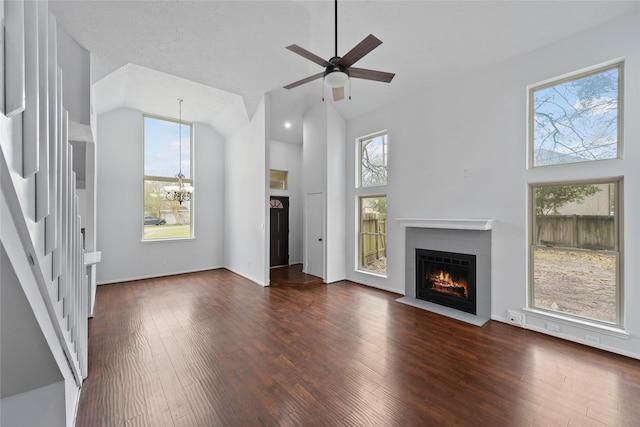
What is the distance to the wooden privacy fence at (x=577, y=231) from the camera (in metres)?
3.21

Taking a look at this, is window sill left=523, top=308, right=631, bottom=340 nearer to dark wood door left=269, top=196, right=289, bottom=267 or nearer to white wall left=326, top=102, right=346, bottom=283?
white wall left=326, top=102, right=346, bottom=283

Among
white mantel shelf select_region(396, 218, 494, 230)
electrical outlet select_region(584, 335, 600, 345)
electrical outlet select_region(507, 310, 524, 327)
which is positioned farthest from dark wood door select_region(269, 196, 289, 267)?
electrical outlet select_region(584, 335, 600, 345)

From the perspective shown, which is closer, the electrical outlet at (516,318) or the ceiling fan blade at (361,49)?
the ceiling fan blade at (361,49)

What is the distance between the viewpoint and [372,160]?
5816mm

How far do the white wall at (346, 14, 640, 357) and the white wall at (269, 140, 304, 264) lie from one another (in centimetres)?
316

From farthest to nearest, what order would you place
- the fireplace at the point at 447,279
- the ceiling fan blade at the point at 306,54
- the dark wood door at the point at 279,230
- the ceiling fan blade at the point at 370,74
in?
the dark wood door at the point at 279,230 → the fireplace at the point at 447,279 → the ceiling fan blade at the point at 370,74 → the ceiling fan blade at the point at 306,54

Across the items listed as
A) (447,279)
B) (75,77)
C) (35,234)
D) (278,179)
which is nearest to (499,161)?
(447,279)

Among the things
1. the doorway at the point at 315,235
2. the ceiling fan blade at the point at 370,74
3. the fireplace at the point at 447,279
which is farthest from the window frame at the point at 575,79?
the doorway at the point at 315,235

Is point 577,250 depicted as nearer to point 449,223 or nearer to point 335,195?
point 449,223

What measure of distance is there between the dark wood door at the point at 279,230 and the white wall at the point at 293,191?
0.13 m

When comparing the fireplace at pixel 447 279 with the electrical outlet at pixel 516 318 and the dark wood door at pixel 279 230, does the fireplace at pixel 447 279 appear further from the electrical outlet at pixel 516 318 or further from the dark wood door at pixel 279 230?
the dark wood door at pixel 279 230

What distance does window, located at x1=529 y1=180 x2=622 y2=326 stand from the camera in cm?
318

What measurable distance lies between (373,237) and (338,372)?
341cm

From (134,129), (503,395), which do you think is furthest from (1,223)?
(134,129)
